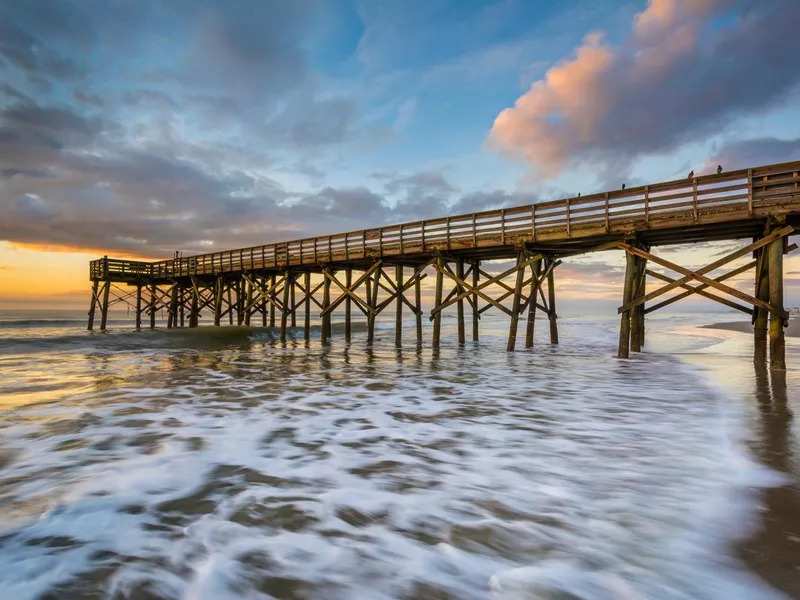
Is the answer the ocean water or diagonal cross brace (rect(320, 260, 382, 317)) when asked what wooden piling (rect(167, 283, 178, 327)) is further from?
the ocean water

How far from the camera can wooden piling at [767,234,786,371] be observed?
31.9 ft

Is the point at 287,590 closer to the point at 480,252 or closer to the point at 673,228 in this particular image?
the point at 673,228

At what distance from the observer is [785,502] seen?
3262 millimetres

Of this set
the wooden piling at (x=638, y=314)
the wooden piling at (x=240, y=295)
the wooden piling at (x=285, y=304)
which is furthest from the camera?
the wooden piling at (x=240, y=295)

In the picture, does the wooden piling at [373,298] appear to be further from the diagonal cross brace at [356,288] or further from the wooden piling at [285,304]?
the wooden piling at [285,304]

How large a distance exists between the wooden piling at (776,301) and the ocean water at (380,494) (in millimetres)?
3145

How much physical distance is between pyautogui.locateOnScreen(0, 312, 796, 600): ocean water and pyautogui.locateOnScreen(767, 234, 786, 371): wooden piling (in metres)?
3.15

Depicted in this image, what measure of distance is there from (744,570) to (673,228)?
35.8 feet

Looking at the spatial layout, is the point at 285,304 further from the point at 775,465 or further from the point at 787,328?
the point at 787,328

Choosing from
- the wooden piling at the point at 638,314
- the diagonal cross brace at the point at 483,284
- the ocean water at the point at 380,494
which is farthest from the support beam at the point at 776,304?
the diagonal cross brace at the point at 483,284

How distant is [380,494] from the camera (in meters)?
3.65

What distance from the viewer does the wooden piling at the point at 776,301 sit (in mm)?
9711

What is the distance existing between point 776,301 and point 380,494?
35.5ft

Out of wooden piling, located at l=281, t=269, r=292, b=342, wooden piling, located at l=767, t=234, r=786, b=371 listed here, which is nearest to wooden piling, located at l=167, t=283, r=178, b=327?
wooden piling, located at l=281, t=269, r=292, b=342
